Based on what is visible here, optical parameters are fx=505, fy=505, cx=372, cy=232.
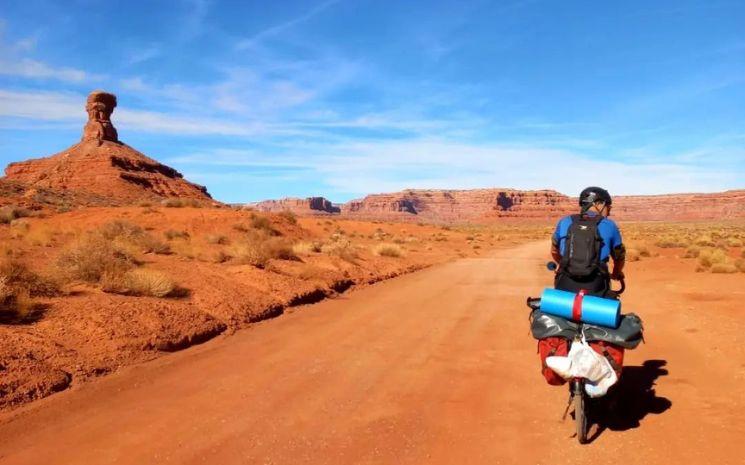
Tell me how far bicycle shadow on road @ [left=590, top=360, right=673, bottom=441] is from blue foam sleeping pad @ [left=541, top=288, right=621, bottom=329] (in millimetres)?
1125

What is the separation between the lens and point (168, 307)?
28.7 ft

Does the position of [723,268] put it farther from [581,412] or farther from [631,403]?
[581,412]

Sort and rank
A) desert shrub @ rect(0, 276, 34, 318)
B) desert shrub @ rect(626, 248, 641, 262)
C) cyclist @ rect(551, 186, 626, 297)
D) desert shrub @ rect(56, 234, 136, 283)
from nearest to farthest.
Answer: cyclist @ rect(551, 186, 626, 297) → desert shrub @ rect(0, 276, 34, 318) → desert shrub @ rect(56, 234, 136, 283) → desert shrub @ rect(626, 248, 641, 262)

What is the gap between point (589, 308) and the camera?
4508 millimetres

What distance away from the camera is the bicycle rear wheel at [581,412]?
14.7ft

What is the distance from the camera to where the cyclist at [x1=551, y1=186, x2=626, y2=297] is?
483 cm

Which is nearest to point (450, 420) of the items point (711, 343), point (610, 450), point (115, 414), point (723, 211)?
point (610, 450)

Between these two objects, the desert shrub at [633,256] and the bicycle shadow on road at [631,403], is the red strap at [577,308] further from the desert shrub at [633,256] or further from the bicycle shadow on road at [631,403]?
the desert shrub at [633,256]

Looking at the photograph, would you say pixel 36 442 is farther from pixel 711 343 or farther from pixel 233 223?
pixel 233 223

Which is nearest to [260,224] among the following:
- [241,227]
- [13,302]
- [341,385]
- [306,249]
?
[241,227]

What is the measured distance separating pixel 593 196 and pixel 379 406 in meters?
3.11

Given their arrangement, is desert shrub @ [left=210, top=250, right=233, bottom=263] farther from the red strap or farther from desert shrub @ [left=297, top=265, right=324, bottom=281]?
the red strap

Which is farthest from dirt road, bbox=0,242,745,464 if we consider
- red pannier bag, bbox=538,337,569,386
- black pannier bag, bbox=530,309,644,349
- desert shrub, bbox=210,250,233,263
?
desert shrub, bbox=210,250,233,263

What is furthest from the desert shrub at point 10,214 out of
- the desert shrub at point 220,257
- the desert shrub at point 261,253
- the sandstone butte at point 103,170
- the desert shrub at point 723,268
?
the desert shrub at point 723,268
